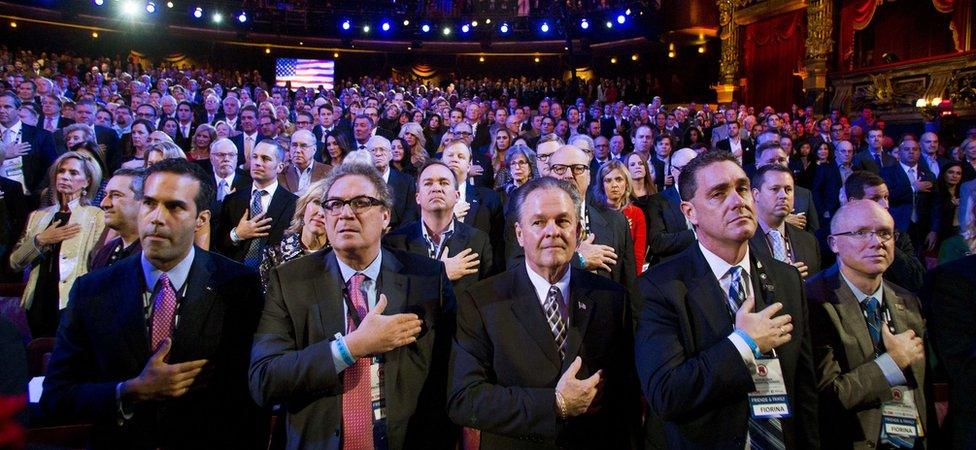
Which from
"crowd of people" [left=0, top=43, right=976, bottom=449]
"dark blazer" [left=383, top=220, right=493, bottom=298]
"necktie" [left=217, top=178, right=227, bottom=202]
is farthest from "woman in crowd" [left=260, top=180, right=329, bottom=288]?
"necktie" [left=217, top=178, right=227, bottom=202]

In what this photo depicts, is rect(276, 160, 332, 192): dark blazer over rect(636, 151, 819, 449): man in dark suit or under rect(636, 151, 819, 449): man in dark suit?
over

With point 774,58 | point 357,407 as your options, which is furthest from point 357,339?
point 774,58

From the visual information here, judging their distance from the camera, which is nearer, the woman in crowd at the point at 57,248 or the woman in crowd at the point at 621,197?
the woman in crowd at the point at 57,248

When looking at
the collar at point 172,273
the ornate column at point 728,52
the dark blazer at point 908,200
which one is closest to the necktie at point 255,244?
the collar at point 172,273

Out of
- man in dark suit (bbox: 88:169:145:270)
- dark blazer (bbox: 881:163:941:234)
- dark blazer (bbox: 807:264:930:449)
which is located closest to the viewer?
dark blazer (bbox: 807:264:930:449)

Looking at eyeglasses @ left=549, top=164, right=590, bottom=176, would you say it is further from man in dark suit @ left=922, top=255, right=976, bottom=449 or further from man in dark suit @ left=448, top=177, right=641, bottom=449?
man in dark suit @ left=922, top=255, right=976, bottom=449

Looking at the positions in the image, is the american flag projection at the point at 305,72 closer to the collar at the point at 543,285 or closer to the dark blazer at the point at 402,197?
the dark blazer at the point at 402,197

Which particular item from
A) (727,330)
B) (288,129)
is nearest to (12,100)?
(288,129)

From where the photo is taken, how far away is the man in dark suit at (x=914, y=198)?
6.50 metres

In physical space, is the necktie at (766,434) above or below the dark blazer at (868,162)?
below

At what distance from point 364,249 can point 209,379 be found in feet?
2.25

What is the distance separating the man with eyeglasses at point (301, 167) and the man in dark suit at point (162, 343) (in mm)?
3135

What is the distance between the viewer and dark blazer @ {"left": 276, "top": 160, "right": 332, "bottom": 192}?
17.9ft

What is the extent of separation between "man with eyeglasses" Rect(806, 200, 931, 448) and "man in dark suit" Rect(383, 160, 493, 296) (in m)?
1.71
